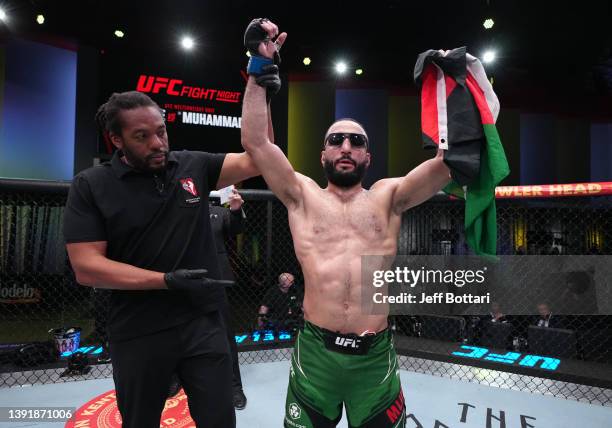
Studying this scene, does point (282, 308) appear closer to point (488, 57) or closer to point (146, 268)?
point (146, 268)

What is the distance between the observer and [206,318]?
1521 mm

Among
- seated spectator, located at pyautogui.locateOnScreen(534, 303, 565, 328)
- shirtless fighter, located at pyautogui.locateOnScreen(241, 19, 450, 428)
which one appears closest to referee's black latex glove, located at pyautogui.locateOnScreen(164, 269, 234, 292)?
shirtless fighter, located at pyautogui.locateOnScreen(241, 19, 450, 428)

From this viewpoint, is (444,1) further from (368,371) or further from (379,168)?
(368,371)

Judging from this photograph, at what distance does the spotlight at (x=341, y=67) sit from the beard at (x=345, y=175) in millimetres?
6057

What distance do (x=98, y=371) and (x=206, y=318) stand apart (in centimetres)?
258

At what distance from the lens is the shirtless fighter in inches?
64.8

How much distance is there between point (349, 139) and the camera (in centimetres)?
184

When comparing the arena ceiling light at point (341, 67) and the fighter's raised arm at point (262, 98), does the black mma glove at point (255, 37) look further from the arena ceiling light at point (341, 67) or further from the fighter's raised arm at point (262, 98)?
the arena ceiling light at point (341, 67)

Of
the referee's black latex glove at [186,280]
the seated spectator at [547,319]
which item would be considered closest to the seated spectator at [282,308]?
the seated spectator at [547,319]

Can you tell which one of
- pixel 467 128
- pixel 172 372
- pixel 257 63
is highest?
pixel 257 63

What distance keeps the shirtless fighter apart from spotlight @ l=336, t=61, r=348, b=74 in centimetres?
601

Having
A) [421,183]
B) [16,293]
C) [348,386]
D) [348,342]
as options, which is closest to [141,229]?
[348,342]

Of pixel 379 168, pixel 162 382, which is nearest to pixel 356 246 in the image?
pixel 162 382

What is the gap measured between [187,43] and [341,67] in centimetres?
271
